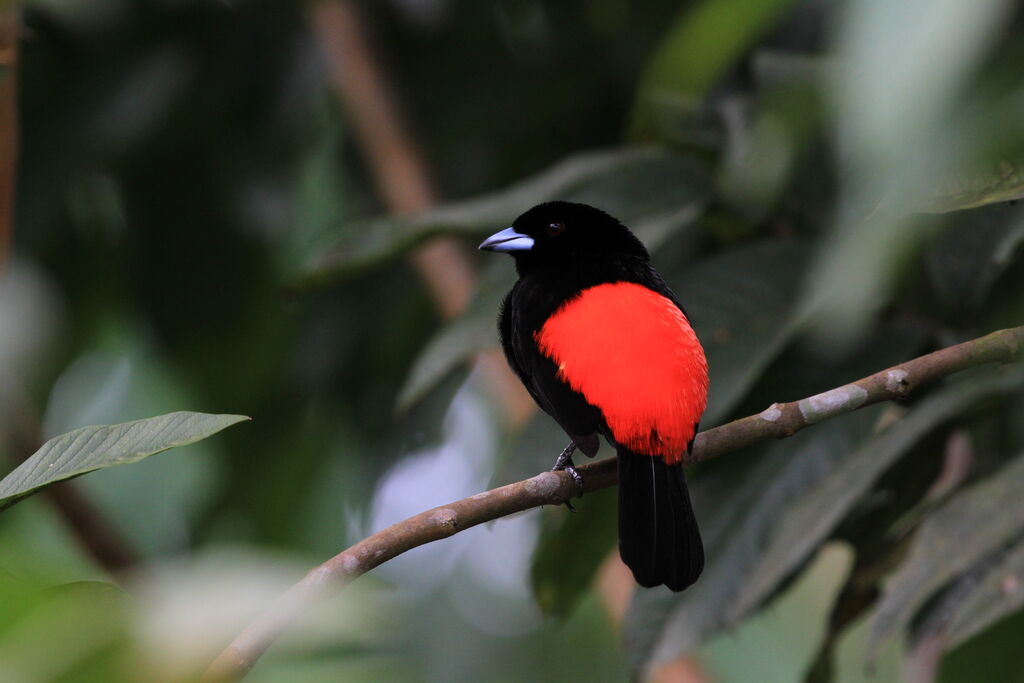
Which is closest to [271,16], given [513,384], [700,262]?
[513,384]

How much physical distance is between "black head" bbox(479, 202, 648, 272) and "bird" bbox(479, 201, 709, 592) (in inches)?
4.1

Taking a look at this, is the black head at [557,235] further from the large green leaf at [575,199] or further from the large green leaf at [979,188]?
the large green leaf at [979,188]

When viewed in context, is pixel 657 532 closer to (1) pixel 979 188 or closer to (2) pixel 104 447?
(1) pixel 979 188

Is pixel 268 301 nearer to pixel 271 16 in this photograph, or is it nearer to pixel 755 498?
pixel 271 16

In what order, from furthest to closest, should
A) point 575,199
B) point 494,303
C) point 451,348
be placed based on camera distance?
point 575,199
point 494,303
point 451,348

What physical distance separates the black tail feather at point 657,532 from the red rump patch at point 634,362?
0.07 metres

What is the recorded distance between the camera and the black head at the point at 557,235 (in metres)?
2.73

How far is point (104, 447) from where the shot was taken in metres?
1.29

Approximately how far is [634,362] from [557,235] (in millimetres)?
745

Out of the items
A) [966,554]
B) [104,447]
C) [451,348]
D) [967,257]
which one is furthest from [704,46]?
[104,447]

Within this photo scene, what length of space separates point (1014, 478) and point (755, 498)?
0.58 meters

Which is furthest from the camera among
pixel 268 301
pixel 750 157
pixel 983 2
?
pixel 268 301

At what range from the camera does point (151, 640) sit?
74 centimetres

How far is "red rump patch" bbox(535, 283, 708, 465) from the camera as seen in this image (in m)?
1.99
